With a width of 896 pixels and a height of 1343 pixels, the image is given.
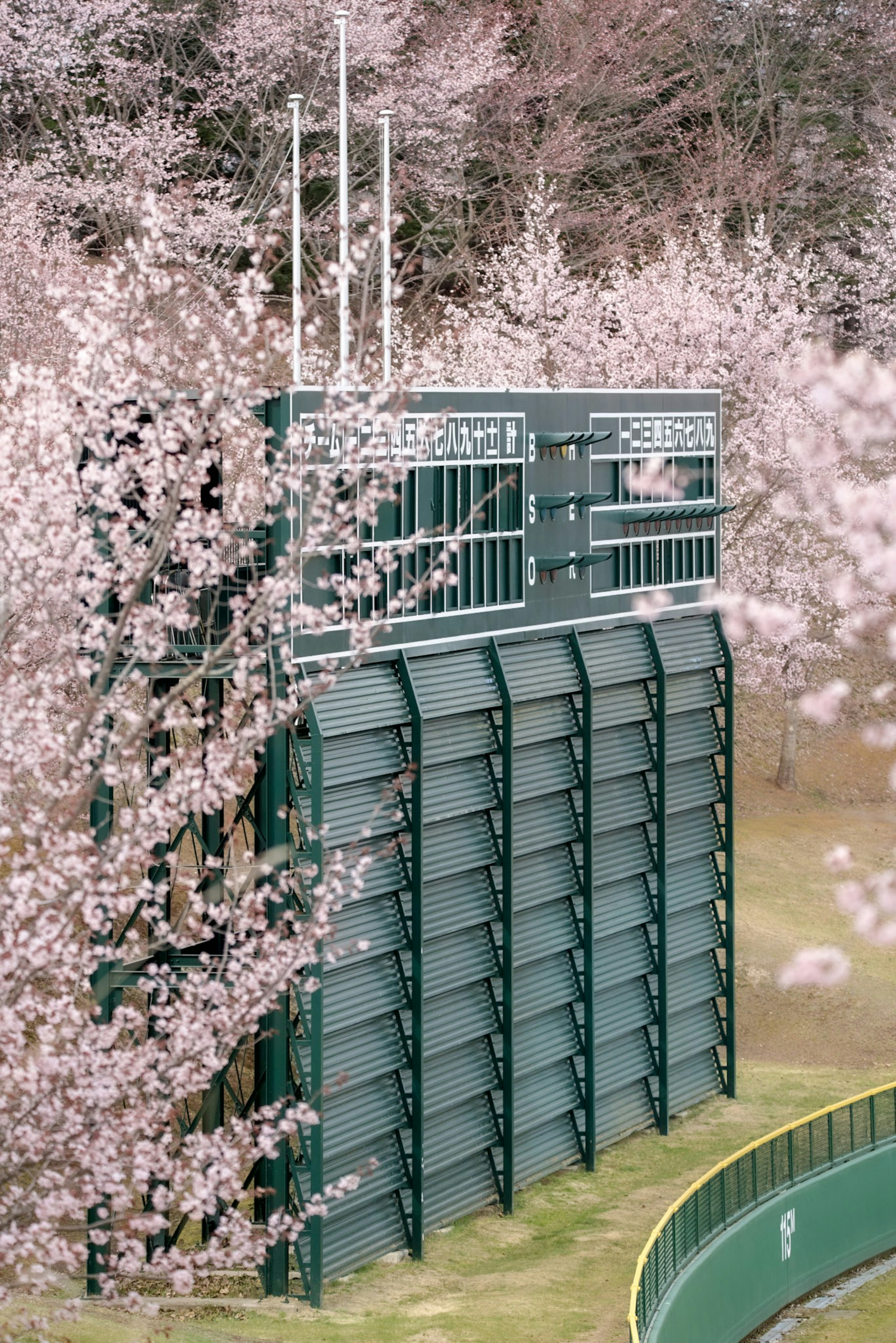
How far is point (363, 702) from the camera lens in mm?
22188

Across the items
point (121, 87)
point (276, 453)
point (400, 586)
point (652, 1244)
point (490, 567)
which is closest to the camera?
point (276, 453)

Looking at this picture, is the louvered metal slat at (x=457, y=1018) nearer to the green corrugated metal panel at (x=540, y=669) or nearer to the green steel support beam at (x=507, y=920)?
the green steel support beam at (x=507, y=920)

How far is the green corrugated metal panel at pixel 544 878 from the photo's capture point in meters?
25.5

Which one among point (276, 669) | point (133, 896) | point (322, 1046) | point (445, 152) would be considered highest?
point (445, 152)

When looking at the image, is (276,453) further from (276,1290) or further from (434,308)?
(434,308)

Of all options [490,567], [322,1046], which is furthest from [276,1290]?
[490,567]

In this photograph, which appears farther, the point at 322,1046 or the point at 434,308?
the point at 434,308

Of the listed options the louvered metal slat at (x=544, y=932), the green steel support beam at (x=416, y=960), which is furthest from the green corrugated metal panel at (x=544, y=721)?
the green steel support beam at (x=416, y=960)

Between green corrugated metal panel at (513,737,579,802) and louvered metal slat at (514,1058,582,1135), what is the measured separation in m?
3.76

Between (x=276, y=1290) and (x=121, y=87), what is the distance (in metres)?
40.3

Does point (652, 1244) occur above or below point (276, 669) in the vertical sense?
below

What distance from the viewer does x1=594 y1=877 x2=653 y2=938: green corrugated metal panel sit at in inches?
1080

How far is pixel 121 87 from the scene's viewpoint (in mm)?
53469

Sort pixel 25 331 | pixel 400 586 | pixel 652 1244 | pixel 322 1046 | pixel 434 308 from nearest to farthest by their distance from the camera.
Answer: pixel 652 1244 < pixel 322 1046 < pixel 400 586 < pixel 25 331 < pixel 434 308
